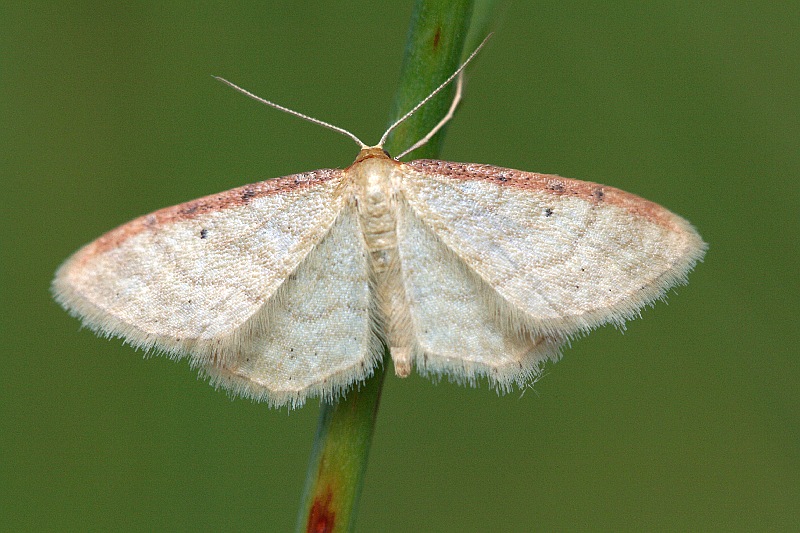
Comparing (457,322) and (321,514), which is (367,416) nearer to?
(321,514)

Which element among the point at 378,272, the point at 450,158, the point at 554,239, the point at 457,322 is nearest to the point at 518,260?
the point at 554,239

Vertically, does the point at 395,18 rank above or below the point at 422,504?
above

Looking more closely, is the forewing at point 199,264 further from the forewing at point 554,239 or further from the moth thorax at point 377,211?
the forewing at point 554,239

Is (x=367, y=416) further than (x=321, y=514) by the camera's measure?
Yes

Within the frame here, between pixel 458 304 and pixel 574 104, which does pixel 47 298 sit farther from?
pixel 574 104

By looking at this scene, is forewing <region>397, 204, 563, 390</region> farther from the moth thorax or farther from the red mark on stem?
the red mark on stem

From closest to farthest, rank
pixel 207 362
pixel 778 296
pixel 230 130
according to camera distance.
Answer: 1. pixel 207 362
2. pixel 778 296
3. pixel 230 130

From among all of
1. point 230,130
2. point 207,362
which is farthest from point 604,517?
Result: point 230,130
